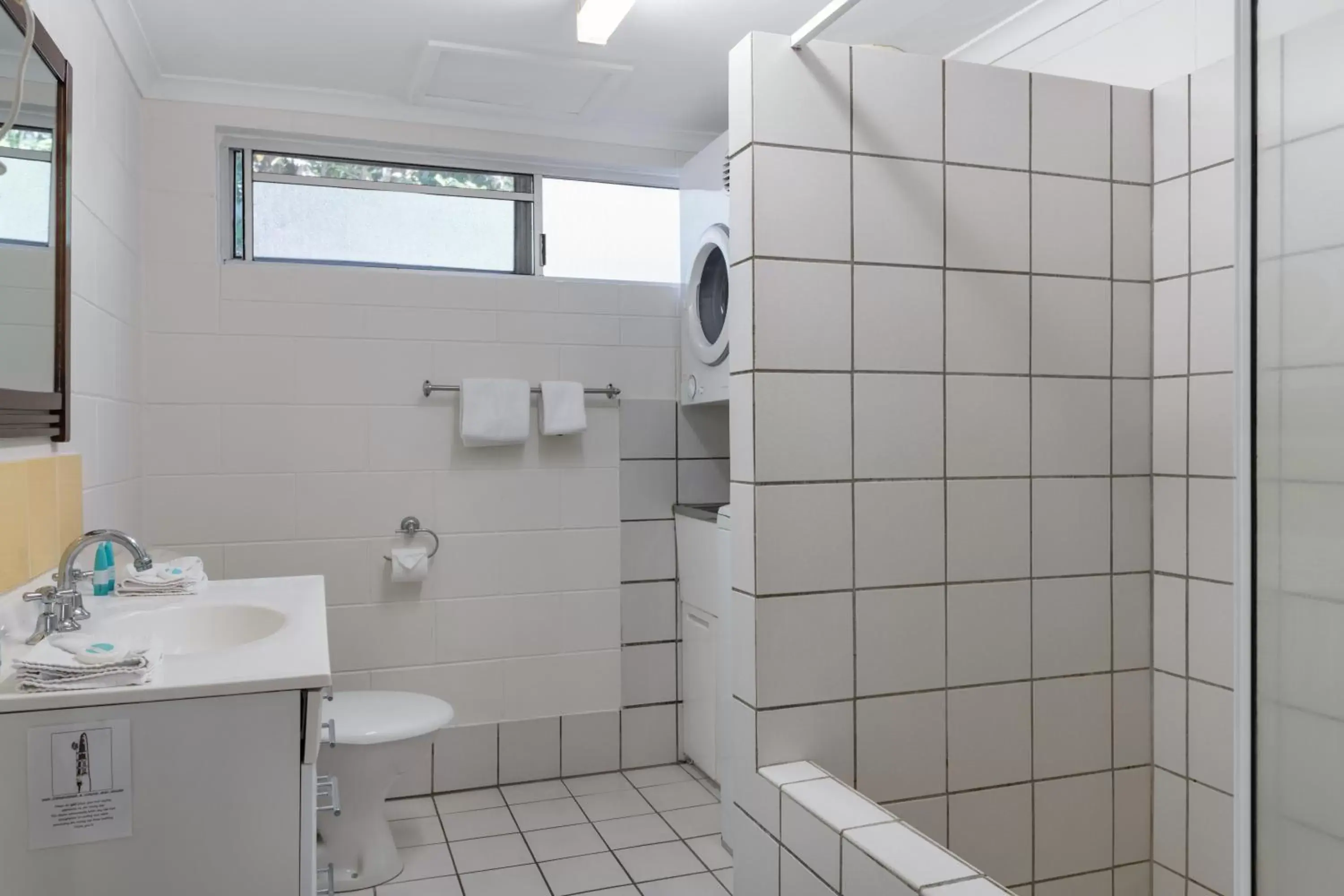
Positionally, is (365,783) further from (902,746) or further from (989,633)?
(989,633)

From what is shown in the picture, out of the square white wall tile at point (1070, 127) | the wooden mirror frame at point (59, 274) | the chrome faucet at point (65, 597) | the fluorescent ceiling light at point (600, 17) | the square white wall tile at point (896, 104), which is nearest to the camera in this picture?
the chrome faucet at point (65, 597)

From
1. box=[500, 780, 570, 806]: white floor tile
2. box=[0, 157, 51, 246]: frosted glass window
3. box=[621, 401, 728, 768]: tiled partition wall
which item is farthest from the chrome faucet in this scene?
box=[621, 401, 728, 768]: tiled partition wall

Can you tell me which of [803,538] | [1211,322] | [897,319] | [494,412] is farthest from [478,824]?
[1211,322]

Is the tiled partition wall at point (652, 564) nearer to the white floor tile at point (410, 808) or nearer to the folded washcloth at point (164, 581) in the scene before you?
the white floor tile at point (410, 808)

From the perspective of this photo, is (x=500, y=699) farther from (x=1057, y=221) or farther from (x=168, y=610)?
(x=1057, y=221)

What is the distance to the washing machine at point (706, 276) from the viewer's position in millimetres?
2861

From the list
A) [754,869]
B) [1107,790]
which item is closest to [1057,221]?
[1107,790]

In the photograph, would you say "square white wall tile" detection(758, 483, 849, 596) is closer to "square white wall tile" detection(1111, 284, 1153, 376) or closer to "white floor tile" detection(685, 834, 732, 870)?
"square white wall tile" detection(1111, 284, 1153, 376)

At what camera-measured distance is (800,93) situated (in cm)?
170

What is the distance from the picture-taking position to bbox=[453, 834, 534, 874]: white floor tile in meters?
2.50

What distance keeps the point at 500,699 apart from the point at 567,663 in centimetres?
25

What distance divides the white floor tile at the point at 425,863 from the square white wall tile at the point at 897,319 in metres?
1.77

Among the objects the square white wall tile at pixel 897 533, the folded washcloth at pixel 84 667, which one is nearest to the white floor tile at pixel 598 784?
the square white wall tile at pixel 897 533

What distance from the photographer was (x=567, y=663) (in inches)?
125
